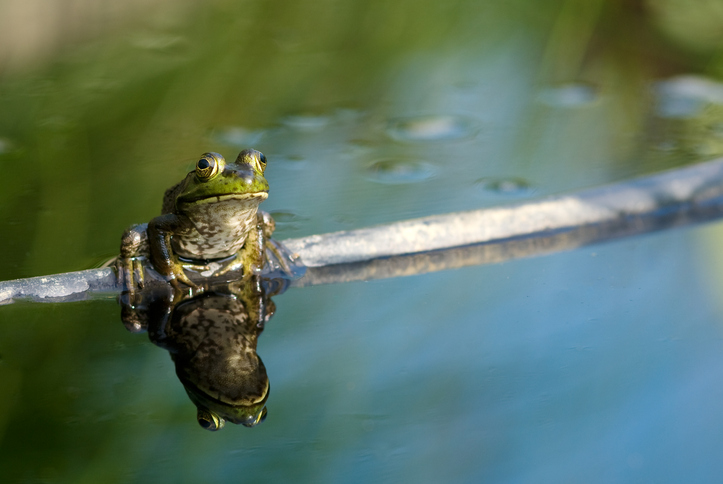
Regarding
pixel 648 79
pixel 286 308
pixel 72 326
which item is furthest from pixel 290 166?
pixel 648 79

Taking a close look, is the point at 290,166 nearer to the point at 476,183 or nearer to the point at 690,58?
the point at 476,183

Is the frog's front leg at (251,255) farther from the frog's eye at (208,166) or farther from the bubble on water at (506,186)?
the bubble on water at (506,186)

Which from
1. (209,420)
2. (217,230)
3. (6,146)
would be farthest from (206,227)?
(6,146)

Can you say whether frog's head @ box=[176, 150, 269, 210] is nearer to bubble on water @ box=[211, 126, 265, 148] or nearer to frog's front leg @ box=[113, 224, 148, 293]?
frog's front leg @ box=[113, 224, 148, 293]

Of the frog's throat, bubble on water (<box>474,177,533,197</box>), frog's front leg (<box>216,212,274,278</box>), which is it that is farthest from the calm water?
the frog's throat

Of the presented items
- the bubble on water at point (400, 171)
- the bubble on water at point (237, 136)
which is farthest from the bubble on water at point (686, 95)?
the bubble on water at point (237, 136)

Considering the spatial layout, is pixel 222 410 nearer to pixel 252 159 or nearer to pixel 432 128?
pixel 252 159
